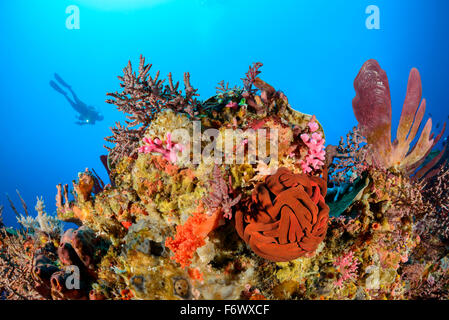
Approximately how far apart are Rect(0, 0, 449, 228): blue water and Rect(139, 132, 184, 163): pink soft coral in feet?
195

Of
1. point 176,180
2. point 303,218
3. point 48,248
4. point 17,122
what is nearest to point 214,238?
point 176,180

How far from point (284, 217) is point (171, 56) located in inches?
4147

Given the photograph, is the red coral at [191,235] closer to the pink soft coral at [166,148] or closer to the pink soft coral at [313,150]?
the pink soft coral at [166,148]

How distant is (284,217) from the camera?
220cm

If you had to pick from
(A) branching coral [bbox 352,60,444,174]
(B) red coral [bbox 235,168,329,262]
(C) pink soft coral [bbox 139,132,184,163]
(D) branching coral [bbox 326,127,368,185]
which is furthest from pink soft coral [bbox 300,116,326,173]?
(A) branching coral [bbox 352,60,444,174]

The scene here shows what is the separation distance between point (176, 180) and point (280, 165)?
4.41ft

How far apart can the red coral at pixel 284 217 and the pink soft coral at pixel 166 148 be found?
3.83 feet

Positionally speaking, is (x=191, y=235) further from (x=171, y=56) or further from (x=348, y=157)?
(x=171, y=56)

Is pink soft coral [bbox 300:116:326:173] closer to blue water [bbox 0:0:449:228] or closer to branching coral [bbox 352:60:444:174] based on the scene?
branching coral [bbox 352:60:444:174]

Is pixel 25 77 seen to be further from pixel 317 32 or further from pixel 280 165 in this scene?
pixel 317 32

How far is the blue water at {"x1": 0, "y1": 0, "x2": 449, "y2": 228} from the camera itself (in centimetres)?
6288

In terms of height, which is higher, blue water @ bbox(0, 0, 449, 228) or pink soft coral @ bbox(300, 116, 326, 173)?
blue water @ bbox(0, 0, 449, 228)

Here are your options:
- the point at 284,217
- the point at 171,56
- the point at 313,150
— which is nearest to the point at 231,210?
the point at 284,217

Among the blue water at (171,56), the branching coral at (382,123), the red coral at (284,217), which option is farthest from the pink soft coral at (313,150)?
the blue water at (171,56)
